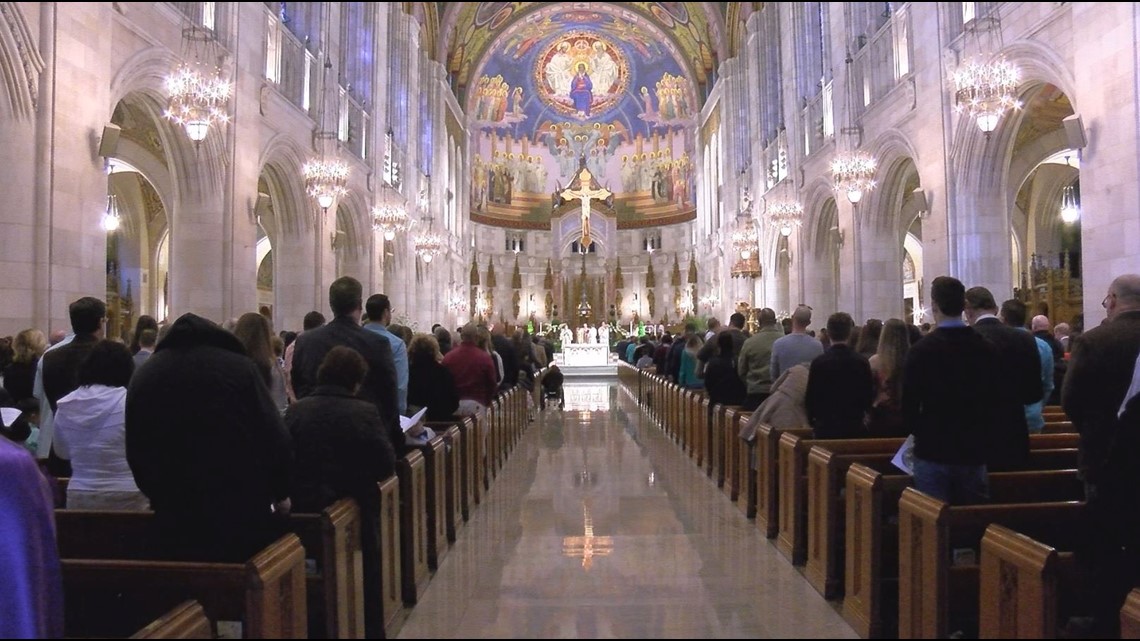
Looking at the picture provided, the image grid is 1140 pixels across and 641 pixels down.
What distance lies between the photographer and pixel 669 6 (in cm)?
3406

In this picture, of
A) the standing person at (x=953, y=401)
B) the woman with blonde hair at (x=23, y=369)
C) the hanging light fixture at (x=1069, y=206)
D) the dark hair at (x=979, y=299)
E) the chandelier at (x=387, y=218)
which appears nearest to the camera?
the standing person at (x=953, y=401)

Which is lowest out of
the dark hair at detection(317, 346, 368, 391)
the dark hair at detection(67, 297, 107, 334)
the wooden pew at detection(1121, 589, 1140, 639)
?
the wooden pew at detection(1121, 589, 1140, 639)

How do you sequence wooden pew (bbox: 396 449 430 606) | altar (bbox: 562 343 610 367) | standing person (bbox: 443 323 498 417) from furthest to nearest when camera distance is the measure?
1. altar (bbox: 562 343 610 367)
2. standing person (bbox: 443 323 498 417)
3. wooden pew (bbox: 396 449 430 606)

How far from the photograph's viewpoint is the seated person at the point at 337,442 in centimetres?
374

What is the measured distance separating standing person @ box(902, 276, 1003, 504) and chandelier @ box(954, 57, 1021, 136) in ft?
22.9

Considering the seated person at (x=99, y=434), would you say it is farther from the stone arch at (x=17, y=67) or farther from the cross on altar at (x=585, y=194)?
the cross on altar at (x=585, y=194)

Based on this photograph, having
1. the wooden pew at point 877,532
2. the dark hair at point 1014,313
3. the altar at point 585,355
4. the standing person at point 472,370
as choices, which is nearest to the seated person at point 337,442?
the wooden pew at point 877,532

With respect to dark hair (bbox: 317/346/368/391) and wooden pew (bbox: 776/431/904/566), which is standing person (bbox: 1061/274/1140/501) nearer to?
wooden pew (bbox: 776/431/904/566)

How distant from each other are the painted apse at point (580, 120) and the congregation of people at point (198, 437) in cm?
3527

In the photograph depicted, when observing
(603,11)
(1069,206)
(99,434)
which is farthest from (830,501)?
(603,11)

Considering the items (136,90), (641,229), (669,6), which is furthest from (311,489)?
(641,229)

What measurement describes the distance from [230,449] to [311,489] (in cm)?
106

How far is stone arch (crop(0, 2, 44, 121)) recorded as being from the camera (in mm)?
7332

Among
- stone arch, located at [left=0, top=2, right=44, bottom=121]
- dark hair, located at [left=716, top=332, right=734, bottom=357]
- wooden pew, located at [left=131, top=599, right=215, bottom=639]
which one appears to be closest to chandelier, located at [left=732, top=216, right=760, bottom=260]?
dark hair, located at [left=716, top=332, right=734, bottom=357]
